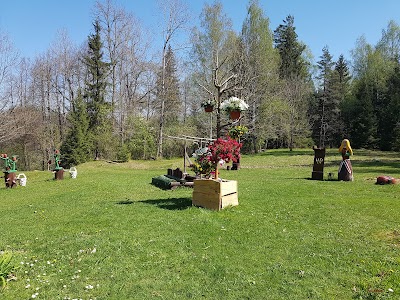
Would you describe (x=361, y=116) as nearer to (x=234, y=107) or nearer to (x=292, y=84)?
(x=292, y=84)

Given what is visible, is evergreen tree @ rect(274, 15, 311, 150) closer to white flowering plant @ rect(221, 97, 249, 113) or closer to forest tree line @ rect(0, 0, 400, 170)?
forest tree line @ rect(0, 0, 400, 170)

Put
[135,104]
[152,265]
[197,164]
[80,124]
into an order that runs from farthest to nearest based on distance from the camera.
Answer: [135,104] < [80,124] < [197,164] < [152,265]

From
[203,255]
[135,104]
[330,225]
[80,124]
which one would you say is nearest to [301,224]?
[330,225]

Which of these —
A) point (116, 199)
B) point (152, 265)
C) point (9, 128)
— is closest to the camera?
point (152, 265)

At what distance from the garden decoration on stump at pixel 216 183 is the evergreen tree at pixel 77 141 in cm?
2274

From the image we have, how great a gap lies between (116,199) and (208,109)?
3949 millimetres

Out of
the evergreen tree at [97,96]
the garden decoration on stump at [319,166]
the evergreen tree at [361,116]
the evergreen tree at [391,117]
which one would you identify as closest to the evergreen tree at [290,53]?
the evergreen tree at [361,116]

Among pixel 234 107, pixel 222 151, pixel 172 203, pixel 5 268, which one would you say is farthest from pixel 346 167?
pixel 5 268

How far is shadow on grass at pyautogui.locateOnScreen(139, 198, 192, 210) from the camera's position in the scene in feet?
27.3

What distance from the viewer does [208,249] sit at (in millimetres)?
5305

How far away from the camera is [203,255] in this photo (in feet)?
16.6

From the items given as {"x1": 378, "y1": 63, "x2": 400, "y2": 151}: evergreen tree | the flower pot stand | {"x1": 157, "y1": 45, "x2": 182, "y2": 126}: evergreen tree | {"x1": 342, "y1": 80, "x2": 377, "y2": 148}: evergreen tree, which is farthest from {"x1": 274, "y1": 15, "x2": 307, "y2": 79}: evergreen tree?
the flower pot stand

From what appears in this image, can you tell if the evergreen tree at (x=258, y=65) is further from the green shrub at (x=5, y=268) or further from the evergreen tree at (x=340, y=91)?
the green shrub at (x=5, y=268)

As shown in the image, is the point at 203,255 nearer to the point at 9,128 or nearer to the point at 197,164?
the point at 197,164
